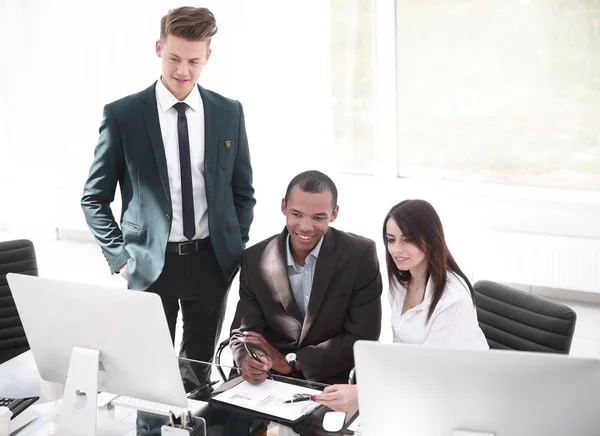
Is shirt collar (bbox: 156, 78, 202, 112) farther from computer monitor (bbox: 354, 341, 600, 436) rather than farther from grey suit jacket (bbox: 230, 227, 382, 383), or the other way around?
computer monitor (bbox: 354, 341, 600, 436)

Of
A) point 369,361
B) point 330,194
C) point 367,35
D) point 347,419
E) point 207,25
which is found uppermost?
point 367,35

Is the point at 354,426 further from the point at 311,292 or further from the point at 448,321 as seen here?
the point at 311,292

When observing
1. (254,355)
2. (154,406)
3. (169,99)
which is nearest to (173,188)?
(169,99)

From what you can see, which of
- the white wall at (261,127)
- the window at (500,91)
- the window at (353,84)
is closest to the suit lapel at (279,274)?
the white wall at (261,127)

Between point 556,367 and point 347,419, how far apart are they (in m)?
0.71

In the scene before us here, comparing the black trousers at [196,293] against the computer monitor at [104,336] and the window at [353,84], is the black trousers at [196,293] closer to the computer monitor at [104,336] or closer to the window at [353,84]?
the computer monitor at [104,336]

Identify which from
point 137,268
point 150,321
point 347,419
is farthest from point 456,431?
point 137,268

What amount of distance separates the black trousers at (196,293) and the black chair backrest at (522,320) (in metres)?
0.99

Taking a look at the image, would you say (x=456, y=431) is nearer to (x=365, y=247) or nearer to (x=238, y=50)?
(x=365, y=247)

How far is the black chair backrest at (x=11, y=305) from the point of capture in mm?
3262

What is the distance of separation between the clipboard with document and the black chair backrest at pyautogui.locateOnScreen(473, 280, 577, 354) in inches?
32.6

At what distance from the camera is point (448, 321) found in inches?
103

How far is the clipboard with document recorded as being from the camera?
90.3 inches

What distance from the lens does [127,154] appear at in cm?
305
